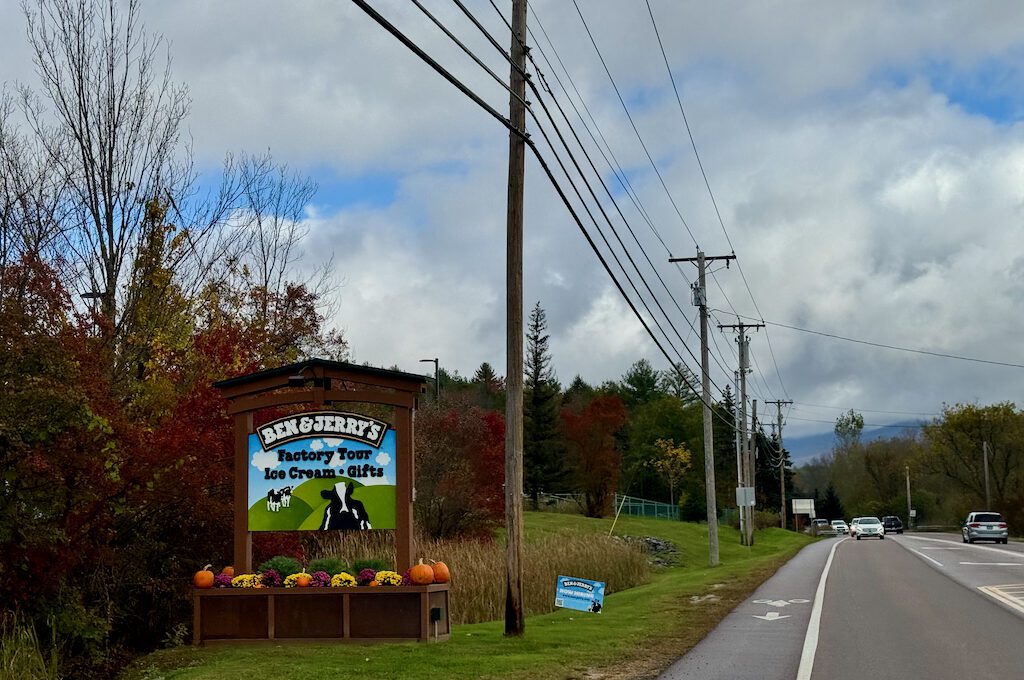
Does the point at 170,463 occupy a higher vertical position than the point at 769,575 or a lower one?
higher

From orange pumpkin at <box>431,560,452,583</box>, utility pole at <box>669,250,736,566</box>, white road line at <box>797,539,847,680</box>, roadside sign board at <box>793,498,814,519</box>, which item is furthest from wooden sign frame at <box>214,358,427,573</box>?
roadside sign board at <box>793,498,814,519</box>

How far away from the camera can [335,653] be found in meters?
14.3

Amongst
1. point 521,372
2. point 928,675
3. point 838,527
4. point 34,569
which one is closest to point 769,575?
point 521,372

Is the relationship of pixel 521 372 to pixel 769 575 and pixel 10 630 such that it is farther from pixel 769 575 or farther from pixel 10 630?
pixel 769 575

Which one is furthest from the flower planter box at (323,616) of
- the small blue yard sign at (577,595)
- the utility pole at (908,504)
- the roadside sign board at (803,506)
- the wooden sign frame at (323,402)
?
the roadside sign board at (803,506)

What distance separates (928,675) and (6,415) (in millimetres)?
11615

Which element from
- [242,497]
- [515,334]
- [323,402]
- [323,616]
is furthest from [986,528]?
[242,497]

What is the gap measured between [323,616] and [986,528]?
47557 mm

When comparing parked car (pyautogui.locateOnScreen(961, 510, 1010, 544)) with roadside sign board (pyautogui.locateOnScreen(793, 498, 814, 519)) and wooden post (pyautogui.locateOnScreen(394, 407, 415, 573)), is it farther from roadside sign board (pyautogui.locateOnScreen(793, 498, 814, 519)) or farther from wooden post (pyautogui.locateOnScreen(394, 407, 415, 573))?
roadside sign board (pyautogui.locateOnScreen(793, 498, 814, 519))

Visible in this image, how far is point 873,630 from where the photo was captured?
16.7 metres

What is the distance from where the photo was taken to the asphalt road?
12.8 m

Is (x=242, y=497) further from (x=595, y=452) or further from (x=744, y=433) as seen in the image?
(x=595, y=452)

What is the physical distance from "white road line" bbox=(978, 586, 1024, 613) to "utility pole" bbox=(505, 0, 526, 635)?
30.3 feet

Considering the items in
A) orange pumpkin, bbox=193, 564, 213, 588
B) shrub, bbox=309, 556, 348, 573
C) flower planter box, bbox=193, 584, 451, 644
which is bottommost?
flower planter box, bbox=193, 584, 451, 644
